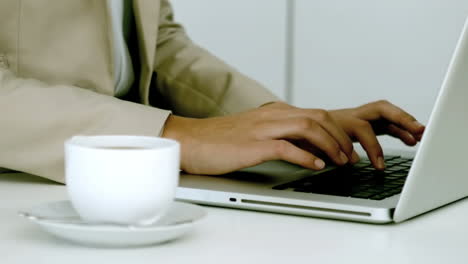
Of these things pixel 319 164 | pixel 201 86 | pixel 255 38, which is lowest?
pixel 255 38

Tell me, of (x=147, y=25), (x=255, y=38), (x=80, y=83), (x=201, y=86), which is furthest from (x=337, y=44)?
(x=80, y=83)

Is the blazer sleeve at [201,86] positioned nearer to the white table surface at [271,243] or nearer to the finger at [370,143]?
the finger at [370,143]

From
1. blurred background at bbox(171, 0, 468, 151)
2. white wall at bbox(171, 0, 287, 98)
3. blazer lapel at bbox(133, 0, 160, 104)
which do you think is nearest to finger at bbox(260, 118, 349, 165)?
blazer lapel at bbox(133, 0, 160, 104)

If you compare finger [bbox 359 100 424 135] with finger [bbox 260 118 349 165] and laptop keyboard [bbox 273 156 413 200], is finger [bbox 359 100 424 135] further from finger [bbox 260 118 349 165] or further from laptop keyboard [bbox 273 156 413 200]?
finger [bbox 260 118 349 165]

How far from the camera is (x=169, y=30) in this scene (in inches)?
65.2

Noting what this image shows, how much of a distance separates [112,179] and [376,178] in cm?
41

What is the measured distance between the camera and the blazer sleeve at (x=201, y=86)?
4.73 feet

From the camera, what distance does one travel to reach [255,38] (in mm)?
3016

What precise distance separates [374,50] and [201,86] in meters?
1.48

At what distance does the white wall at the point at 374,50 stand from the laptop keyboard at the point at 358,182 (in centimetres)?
170

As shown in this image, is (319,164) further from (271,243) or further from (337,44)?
(337,44)

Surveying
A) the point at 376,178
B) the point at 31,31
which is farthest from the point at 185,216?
the point at 31,31

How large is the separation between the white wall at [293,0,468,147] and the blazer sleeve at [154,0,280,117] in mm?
1357

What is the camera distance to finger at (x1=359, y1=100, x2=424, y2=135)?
1.21 m
